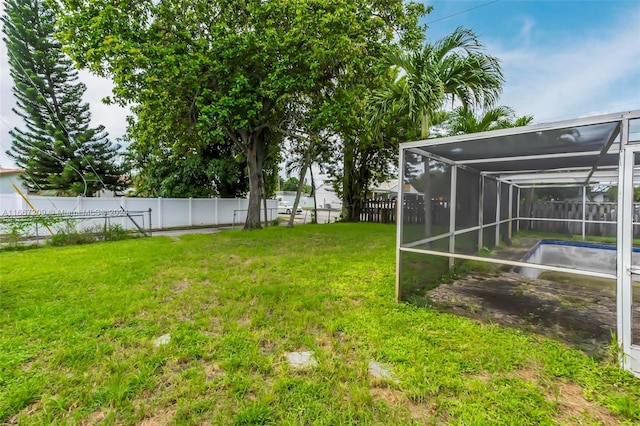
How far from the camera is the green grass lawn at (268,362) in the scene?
6.00 feet

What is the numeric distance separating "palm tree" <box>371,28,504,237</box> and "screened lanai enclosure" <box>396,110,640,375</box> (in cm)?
155

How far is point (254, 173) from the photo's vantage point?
35.9 feet

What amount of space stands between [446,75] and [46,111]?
18518mm

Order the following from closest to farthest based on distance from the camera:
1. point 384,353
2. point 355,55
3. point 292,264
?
point 384,353, point 292,264, point 355,55

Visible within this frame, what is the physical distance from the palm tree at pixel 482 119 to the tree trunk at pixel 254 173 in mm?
6726

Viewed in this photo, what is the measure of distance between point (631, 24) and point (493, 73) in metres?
5.06

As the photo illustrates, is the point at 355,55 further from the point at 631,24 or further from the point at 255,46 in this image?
the point at 631,24

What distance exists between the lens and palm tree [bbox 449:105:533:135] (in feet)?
22.2

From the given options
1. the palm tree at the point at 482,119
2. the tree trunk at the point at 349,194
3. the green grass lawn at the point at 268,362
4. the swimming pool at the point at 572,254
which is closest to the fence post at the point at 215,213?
the tree trunk at the point at 349,194

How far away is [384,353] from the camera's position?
2.50m

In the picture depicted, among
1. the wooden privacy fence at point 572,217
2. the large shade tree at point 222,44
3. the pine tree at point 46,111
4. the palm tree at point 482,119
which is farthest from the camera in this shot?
the pine tree at point 46,111

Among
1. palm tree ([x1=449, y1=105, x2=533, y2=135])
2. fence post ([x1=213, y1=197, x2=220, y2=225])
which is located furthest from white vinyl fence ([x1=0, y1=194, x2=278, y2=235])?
palm tree ([x1=449, y1=105, x2=533, y2=135])

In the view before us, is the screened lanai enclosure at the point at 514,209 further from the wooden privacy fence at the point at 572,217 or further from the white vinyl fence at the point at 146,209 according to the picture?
the white vinyl fence at the point at 146,209

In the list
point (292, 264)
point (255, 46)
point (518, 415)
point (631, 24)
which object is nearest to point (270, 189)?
point (255, 46)
